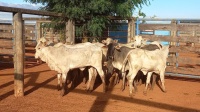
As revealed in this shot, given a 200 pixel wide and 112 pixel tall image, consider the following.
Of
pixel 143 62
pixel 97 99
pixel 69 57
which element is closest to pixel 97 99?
pixel 97 99

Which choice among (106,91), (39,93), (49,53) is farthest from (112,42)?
(39,93)

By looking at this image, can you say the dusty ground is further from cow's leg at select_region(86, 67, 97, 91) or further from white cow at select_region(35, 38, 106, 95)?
white cow at select_region(35, 38, 106, 95)

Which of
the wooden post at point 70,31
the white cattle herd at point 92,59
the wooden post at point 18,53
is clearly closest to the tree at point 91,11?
the wooden post at point 70,31

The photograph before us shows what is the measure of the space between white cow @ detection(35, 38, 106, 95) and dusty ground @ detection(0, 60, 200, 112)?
0.67 metres

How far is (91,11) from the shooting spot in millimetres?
11102

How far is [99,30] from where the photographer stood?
11250 millimetres

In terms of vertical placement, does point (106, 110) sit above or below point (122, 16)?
below

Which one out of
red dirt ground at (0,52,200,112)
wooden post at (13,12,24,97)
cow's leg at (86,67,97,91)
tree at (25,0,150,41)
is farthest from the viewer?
tree at (25,0,150,41)

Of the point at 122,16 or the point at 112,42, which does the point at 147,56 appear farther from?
the point at 122,16

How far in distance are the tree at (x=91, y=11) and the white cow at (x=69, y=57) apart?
2808 millimetres

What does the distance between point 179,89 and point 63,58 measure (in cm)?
389

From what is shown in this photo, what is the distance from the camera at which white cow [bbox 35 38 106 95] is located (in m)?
7.89

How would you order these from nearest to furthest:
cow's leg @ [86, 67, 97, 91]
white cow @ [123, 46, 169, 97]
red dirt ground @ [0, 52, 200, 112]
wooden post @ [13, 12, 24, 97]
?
red dirt ground @ [0, 52, 200, 112] < wooden post @ [13, 12, 24, 97] < white cow @ [123, 46, 169, 97] < cow's leg @ [86, 67, 97, 91]

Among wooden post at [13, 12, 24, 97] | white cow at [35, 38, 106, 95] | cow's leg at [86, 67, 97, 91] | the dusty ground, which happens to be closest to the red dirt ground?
the dusty ground
